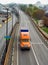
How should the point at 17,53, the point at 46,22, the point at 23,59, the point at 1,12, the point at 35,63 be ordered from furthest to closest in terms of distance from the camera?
the point at 1,12 → the point at 46,22 → the point at 17,53 → the point at 23,59 → the point at 35,63

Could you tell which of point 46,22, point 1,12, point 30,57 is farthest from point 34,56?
point 1,12

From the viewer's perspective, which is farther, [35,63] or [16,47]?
[16,47]

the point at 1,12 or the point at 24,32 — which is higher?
the point at 24,32

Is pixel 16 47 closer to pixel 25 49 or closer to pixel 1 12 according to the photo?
pixel 25 49

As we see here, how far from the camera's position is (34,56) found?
36.7 metres

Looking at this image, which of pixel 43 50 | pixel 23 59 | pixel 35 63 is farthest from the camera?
pixel 43 50

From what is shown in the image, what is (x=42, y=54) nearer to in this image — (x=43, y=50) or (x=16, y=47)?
(x=43, y=50)

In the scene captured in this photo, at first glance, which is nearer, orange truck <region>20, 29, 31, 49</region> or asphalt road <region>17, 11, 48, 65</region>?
asphalt road <region>17, 11, 48, 65</region>

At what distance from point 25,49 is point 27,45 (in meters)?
0.85

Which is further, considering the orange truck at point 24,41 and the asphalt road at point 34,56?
the orange truck at point 24,41

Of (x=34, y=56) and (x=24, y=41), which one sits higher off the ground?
(x=24, y=41)

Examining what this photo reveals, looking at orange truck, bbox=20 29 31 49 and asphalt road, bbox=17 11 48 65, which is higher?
orange truck, bbox=20 29 31 49

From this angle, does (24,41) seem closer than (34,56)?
No

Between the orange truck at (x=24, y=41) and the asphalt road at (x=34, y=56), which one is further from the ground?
the orange truck at (x=24, y=41)
